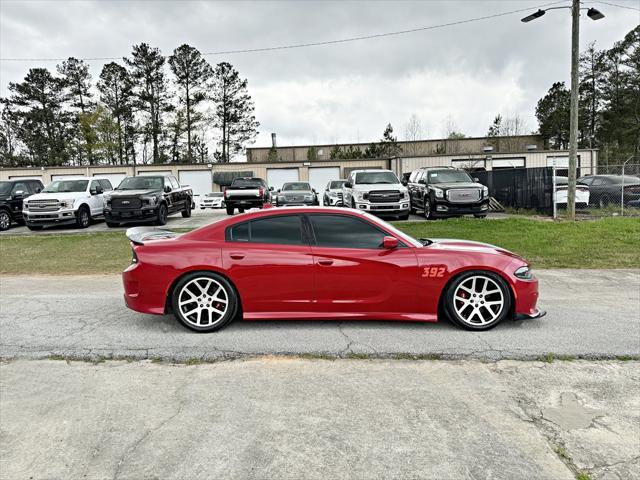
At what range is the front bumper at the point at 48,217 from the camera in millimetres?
17672

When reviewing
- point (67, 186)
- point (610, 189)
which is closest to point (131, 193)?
point (67, 186)

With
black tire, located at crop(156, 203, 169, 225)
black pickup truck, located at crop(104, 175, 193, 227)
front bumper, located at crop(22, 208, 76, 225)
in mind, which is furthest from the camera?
black tire, located at crop(156, 203, 169, 225)

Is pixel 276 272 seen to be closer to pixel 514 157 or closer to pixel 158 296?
pixel 158 296

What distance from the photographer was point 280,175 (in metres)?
41.1

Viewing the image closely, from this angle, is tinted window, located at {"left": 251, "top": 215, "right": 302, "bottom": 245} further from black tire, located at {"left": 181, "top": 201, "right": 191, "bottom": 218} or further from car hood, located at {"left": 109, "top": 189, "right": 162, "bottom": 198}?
black tire, located at {"left": 181, "top": 201, "right": 191, "bottom": 218}

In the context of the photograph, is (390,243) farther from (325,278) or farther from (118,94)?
(118,94)

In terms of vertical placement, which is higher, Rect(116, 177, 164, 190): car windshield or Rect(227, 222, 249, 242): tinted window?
Rect(116, 177, 164, 190): car windshield

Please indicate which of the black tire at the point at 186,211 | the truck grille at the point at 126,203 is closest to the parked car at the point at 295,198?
the black tire at the point at 186,211

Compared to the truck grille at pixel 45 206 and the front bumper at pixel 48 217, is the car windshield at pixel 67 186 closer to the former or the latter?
the truck grille at pixel 45 206

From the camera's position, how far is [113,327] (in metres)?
5.59

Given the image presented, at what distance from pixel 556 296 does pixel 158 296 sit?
17.6ft

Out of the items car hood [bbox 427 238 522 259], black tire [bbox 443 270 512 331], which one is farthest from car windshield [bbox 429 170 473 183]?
black tire [bbox 443 270 512 331]

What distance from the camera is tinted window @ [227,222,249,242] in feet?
17.6

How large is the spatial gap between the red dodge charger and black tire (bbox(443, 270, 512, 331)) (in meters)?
0.01
